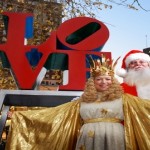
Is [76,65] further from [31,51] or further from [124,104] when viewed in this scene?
[124,104]

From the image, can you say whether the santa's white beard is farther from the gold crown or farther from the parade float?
the parade float

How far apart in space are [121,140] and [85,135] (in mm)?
406

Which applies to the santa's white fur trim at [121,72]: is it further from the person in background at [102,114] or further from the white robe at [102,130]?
the white robe at [102,130]

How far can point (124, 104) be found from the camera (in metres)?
3.76

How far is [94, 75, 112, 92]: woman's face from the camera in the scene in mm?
3859

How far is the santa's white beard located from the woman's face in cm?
84

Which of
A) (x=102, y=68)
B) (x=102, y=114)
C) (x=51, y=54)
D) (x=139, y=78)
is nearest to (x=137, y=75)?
(x=139, y=78)

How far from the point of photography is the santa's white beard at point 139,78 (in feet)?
15.1

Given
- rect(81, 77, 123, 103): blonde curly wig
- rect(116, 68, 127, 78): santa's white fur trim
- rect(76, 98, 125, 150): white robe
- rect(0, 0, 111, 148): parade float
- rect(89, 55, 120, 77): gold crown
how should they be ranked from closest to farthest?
rect(76, 98, 125, 150): white robe, rect(81, 77, 123, 103): blonde curly wig, rect(89, 55, 120, 77): gold crown, rect(116, 68, 127, 78): santa's white fur trim, rect(0, 0, 111, 148): parade float

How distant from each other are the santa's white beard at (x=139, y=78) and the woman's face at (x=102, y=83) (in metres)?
0.84

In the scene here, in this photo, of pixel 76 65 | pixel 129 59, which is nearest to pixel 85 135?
pixel 129 59

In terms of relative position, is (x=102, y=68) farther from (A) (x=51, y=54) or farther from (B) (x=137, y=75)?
(A) (x=51, y=54)

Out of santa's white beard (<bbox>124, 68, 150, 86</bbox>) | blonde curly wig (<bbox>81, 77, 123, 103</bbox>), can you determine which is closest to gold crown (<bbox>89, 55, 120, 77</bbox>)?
blonde curly wig (<bbox>81, 77, 123, 103</bbox>)

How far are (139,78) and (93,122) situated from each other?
1.23 m
